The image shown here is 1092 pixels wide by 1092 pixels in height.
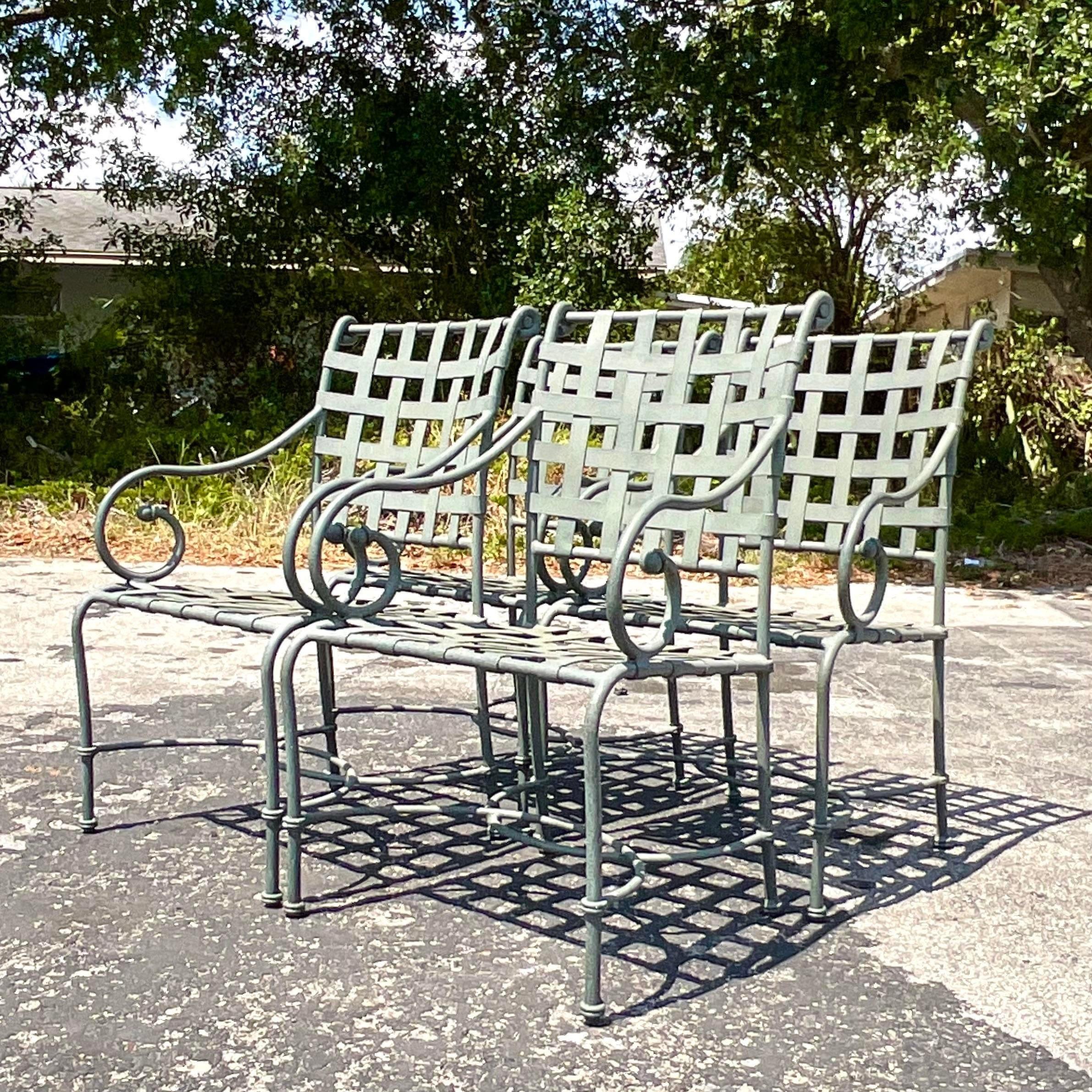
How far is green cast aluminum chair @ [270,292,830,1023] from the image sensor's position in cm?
253

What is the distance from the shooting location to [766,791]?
2883 mm

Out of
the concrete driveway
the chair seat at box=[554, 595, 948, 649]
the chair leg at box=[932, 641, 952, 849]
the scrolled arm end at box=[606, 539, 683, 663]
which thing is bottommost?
the concrete driveway

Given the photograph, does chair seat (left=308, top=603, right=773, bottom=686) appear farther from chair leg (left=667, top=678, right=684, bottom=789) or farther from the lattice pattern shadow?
chair leg (left=667, top=678, right=684, bottom=789)

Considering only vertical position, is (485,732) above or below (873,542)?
below

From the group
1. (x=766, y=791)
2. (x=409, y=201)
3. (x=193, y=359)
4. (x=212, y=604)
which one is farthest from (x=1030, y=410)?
(x=212, y=604)

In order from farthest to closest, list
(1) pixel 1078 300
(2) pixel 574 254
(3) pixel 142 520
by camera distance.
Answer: (2) pixel 574 254 → (1) pixel 1078 300 → (3) pixel 142 520

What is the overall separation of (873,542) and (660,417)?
517mm

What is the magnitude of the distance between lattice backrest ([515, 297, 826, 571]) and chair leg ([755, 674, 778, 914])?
32 centimetres

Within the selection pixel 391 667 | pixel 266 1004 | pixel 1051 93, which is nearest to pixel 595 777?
pixel 266 1004

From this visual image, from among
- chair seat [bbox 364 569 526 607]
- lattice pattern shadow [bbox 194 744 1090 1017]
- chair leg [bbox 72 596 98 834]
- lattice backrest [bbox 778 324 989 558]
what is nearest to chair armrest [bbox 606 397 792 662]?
lattice backrest [bbox 778 324 989 558]

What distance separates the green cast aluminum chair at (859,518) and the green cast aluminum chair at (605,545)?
0.13 metres

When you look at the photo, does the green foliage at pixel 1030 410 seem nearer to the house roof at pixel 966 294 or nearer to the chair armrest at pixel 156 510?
the house roof at pixel 966 294

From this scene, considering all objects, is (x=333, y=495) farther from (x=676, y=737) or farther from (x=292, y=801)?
(x=676, y=737)

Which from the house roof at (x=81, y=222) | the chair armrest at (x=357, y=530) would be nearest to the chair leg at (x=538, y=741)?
the chair armrest at (x=357, y=530)
